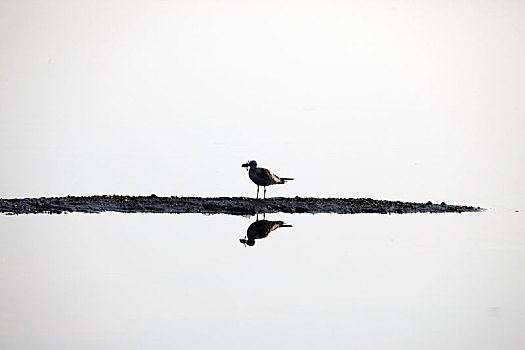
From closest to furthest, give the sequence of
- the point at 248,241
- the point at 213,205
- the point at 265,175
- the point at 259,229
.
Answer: the point at 248,241 < the point at 259,229 < the point at 213,205 < the point at 265,175

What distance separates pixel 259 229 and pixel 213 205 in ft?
6.66

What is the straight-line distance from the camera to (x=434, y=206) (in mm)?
15766

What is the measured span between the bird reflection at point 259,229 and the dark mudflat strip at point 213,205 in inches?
34.4

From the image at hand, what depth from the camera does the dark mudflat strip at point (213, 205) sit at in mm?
14336

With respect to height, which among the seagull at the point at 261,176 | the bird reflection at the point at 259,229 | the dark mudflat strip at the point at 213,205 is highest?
the seagull at the point at 261,176

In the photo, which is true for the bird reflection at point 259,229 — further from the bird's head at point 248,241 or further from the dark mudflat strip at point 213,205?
the dark mudflat strip at point 213,205

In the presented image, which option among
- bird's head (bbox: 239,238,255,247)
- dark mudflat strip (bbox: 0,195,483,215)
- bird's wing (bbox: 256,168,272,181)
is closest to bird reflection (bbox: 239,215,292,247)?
bird's head (bbox: 239,238,255,247)

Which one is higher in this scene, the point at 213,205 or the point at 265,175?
the point at 265,175

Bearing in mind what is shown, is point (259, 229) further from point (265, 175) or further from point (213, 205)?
point (265, 175)

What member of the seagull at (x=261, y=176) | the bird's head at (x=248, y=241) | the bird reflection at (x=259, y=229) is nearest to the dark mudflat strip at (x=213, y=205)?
the seagull at (x=261, y=176)

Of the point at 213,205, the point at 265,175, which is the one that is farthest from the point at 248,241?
the point at 265,175

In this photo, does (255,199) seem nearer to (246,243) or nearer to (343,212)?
(343,212)

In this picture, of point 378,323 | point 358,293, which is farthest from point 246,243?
point 378,323

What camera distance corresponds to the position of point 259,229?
12.9m
